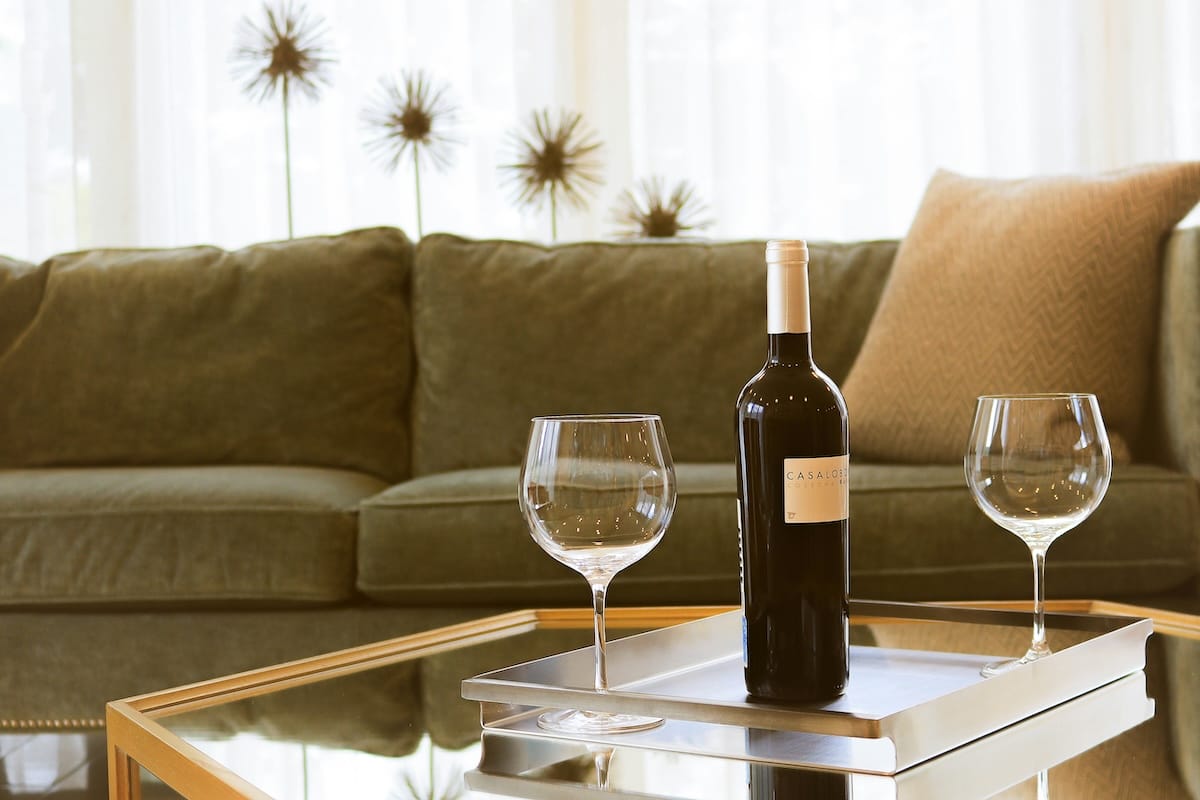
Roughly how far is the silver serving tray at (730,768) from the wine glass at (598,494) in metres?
0.03

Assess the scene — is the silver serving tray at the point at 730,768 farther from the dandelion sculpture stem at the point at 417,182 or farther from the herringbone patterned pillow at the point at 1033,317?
the dandelion sculpture stem at the point at 417,182

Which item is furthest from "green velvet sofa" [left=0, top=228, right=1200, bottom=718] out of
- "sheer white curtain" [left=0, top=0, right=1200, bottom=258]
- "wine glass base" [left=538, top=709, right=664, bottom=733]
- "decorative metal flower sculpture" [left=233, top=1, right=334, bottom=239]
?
"sheer white curtain" [left=0, top=0, right=1200, bottom=258]

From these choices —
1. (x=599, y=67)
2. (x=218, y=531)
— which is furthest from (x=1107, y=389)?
(x=599, y=67)

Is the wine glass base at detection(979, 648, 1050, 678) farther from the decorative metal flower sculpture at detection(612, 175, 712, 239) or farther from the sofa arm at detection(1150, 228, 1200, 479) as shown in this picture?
the decorative metal flower sculpture at detection(612, 175, 712, 239)

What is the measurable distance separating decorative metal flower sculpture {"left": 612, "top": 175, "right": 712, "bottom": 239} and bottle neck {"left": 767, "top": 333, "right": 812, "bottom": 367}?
2889 millimetres

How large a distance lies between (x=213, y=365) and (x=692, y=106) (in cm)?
208

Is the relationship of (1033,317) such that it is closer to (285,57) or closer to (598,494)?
(598,494)

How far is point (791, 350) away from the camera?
701mm

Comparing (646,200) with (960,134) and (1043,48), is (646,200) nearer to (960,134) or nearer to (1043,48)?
(960,134)

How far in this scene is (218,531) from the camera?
185 centimetres

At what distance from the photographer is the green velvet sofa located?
1730 mm

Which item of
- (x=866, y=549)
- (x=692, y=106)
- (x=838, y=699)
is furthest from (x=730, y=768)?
(x=692, y=106)

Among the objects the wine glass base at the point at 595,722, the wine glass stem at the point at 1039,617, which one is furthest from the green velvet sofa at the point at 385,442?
the wine glass base at the point at 595,722

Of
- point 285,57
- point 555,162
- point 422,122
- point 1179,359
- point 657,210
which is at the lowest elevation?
point 1179,359
